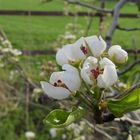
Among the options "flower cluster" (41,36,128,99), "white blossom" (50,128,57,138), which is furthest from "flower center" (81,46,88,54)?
"white blossom" (50,128,57,138)

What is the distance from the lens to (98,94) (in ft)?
3.73

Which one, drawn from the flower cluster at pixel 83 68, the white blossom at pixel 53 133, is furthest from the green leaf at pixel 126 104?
the white blossom at pixel 53 133

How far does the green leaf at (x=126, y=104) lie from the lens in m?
1.08

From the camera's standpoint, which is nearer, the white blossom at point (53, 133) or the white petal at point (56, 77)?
the white petal at point (56, 77)

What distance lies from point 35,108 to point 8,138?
2.24 ft

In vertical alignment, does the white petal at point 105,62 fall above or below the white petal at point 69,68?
above

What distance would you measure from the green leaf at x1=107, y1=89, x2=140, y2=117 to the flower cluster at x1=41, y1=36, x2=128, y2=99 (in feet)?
0.12

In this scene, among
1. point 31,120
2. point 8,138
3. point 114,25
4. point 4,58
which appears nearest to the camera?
point 114,25

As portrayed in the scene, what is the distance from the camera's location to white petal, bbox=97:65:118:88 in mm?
1081

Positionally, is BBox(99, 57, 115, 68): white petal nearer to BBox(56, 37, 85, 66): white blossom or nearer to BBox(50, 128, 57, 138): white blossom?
BBox(56, 37, 85, 66): white blossom

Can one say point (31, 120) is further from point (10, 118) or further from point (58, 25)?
point (58, 25)

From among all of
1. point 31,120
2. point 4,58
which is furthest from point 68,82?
point 31,120

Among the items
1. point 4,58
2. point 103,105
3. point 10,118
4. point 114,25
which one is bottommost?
point 10,118

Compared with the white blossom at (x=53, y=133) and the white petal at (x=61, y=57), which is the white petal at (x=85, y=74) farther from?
the white blossom at (x=53, y=133)
